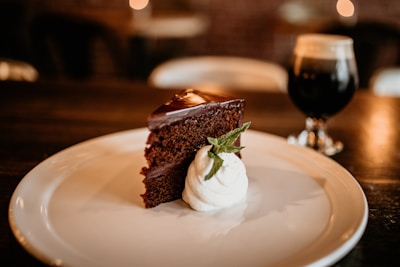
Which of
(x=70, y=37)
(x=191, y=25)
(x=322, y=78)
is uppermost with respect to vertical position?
(x=322, y=78)

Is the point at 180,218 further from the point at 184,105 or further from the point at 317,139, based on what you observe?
the point at 317,139

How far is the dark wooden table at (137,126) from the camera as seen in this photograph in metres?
0.76

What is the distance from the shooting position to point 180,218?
0.84m

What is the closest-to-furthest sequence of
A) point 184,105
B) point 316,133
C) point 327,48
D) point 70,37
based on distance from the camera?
point 184,105
point 327,48
point 316,133
point 70,37

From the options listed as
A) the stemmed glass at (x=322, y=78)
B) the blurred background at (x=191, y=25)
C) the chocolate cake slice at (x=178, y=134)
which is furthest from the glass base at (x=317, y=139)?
the blurred background at (x=191, y=25)

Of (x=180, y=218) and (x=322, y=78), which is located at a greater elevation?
(x=322, y=78)

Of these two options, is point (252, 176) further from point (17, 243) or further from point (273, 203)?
point (17, 243)

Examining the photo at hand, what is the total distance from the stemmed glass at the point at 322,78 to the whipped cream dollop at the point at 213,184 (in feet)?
1.35

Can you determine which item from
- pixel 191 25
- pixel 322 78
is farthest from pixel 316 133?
pixel 191 25

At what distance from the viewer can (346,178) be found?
0.94m

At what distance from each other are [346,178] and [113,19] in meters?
3.17

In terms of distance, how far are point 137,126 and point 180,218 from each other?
0.63 m

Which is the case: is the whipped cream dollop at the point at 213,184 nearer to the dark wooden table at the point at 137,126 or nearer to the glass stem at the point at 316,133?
the dark wooden table at the point at 137,126

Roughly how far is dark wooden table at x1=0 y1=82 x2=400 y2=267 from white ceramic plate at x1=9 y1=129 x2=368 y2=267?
5 cm
